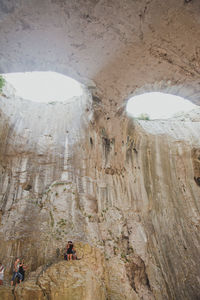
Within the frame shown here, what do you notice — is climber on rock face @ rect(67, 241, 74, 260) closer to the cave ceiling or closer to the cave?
the cave

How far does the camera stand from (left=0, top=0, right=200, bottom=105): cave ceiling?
5484mm

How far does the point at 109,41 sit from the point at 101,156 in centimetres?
741

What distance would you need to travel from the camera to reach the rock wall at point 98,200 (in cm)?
900

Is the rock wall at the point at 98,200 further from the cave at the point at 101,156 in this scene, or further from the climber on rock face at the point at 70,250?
the climber on rock face at the point at 70,250

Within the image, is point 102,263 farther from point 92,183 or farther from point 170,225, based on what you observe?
point 170,225

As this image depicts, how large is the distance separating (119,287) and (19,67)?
959 centimetres

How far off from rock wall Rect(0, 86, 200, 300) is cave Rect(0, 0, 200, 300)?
59 millimetres

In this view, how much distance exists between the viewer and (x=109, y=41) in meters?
6.55

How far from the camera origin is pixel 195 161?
15.3 meters

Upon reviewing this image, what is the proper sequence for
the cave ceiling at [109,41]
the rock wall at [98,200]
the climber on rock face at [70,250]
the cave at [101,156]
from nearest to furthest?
the cave ceiling at [109,41] → the cave at [101,156] → the climber on rock face at [70,250] → the rock wall at [98,200]

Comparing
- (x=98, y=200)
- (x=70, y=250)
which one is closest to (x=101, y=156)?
(x=98, y=200)

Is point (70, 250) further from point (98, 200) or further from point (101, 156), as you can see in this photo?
point (101, 156)

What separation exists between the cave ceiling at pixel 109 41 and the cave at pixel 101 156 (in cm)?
3

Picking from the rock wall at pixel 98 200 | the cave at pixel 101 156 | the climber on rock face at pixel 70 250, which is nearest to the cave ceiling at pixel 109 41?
the cave at pixel 101 156
